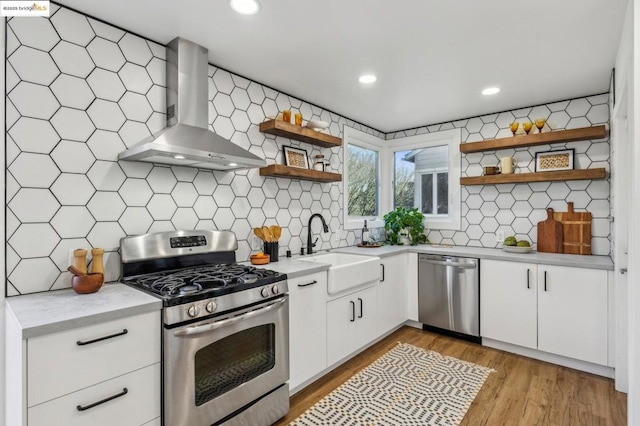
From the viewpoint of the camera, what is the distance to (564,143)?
321 cm

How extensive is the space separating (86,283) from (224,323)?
27.3 inches

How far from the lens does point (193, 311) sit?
159cm

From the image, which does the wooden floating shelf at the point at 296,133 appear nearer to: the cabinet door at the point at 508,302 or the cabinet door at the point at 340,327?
the cabinet door at the point at 340,327

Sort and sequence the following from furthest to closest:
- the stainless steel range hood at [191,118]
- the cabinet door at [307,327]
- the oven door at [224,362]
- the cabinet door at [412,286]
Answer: the cabinet door at [412,286]
the cabinet door at [307,327]
the stainless steel range hood at [191,118]
the oven door at [224,362]

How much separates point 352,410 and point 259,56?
248 centimetres

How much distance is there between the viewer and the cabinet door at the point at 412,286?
11.7 feet

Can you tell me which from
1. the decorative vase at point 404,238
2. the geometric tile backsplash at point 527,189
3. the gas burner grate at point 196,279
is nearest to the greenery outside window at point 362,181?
the decorative vase at point 404,238

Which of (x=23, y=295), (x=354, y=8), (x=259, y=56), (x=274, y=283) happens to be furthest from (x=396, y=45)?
(x=23, y=295)

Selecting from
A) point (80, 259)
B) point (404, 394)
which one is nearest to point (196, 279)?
point (80, 259)

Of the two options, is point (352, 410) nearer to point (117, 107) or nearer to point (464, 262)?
point (464, 262)

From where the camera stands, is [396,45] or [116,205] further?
[396,45]

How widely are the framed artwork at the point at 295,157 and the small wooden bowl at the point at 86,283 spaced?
1.73 meters

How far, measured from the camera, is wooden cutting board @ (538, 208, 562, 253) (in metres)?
3.17

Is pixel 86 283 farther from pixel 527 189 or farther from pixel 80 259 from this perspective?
pixel 527 189
